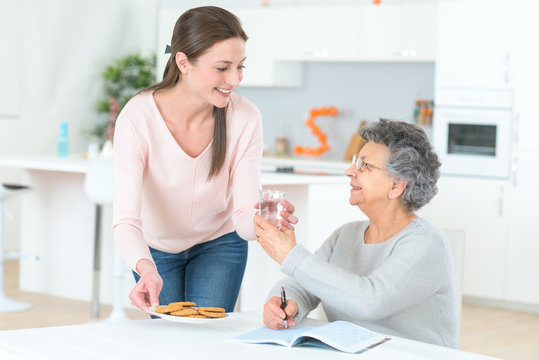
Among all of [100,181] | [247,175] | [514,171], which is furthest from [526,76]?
[247,175]

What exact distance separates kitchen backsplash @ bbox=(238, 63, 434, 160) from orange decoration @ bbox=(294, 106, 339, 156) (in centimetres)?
9

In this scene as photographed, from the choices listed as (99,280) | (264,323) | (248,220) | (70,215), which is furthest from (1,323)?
(264,323)

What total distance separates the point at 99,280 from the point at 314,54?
2.58 metres

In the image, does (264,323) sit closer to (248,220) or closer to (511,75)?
(248,220)

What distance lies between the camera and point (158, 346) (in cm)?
172

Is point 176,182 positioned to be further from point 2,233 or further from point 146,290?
point 2,233

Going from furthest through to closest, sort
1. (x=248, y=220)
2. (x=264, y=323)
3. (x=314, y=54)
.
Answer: (x=314, y=54) → (x=248, y=220) → (x=264, y=323)

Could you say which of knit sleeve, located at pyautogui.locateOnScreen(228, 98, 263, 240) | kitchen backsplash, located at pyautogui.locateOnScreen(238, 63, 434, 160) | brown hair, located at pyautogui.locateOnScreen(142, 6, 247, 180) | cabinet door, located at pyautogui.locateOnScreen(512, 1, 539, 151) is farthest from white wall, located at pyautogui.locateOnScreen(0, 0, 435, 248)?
brown hair, located at pyautogui.locateOnScreen(142, 6, 247, 180)

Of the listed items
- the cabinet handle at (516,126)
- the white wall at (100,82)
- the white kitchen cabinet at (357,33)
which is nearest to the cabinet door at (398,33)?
the white kitchen cabinet at (357,33)

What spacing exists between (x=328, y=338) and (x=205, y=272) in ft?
2.57

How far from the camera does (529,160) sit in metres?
5.49

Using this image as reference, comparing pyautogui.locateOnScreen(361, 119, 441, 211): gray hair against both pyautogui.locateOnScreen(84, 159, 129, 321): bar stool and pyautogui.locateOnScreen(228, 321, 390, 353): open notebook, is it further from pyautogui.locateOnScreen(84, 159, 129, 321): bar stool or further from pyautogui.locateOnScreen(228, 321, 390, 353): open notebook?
pyautogui.locateOnScreen(84, 159, 129, 321): bar stool

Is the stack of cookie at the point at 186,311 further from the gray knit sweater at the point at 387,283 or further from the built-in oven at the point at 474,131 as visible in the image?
the built-in oven at the point at 474,131

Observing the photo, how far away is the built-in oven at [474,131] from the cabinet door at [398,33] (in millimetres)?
429
